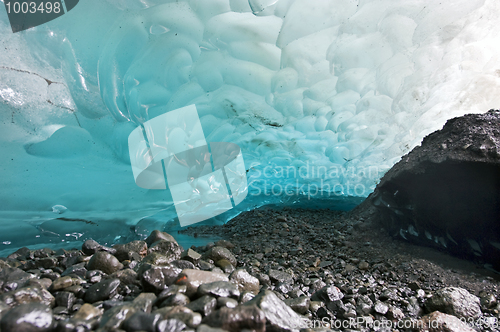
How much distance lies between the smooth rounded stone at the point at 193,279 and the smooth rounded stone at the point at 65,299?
63 cm

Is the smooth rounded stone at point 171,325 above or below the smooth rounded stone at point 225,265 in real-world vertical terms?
above

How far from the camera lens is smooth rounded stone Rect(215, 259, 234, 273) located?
7.92ft

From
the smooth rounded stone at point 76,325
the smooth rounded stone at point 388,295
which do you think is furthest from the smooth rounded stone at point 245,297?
the smooth rounded stone at point 388,295

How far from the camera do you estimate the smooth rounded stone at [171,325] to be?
1.10 meters

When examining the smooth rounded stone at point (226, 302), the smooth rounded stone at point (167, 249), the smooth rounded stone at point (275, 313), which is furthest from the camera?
the smooth rounded stone at point (167, 249)

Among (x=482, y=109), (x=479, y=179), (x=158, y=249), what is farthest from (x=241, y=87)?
(x=482, y=109)

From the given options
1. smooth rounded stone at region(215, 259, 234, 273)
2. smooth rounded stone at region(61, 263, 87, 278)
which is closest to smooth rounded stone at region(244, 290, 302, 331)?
smooth rounded stone at region(215, 259, 234, 273)

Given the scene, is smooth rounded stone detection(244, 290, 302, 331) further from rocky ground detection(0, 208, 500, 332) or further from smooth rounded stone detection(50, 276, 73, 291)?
smooth rounded stone detection(50, 276, 73, 291)

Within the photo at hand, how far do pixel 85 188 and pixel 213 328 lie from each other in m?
4.41

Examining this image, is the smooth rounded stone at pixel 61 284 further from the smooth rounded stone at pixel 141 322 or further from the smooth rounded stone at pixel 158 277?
the smooth rounded stone at pixel 141 322

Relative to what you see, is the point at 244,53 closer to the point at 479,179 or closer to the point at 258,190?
the point at 479,179

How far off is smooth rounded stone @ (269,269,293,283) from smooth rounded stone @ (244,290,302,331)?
35.9 inches

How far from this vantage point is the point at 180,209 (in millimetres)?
6074

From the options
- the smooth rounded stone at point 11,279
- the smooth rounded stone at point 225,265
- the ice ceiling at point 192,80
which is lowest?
the smooth rounded stone at point 225,265
